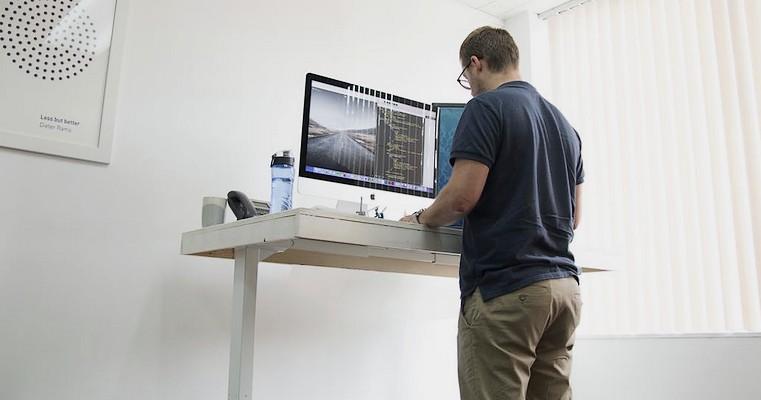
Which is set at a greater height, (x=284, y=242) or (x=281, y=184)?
(x=281, y=184)

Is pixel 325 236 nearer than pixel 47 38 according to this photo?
Yes

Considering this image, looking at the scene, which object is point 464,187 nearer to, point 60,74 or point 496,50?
point 496,50

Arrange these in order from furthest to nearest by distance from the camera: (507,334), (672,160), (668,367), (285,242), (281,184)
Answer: (672,160) < (668,367) < (281,184) < (285,242) < (507,334)

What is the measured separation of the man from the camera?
1.38 meters

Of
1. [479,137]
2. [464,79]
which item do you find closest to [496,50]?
[464,79]

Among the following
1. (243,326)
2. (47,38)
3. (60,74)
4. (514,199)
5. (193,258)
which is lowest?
(243,326)

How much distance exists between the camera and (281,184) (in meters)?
1.87

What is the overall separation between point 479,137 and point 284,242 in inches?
20.9

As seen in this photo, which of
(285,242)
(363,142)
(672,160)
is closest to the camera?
(285,242)

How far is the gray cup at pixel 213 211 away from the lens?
195 cm

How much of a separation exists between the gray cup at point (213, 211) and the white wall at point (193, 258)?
1.50 feet

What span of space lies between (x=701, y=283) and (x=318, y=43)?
194cm

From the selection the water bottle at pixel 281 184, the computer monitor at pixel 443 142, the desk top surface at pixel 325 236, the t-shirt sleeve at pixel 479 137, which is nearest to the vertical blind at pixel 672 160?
the computer monitor at pixel 443 142

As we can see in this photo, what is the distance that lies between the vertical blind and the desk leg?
128 cm
